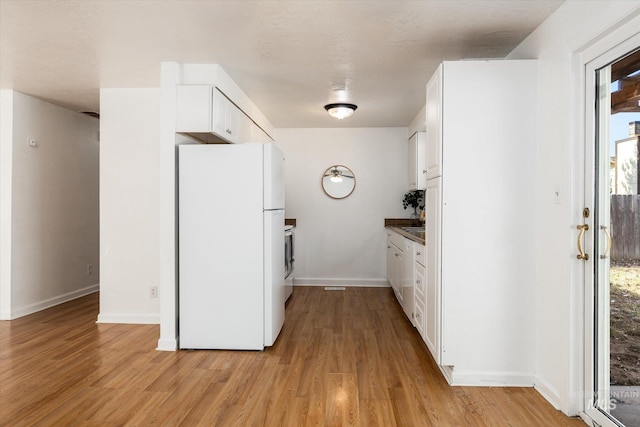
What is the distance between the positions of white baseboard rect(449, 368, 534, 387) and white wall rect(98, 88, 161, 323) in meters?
2.96

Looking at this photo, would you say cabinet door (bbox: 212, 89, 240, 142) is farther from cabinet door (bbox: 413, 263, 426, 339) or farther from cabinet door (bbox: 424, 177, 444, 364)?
cabinet door (bbox: 413, 263, 426, 339)

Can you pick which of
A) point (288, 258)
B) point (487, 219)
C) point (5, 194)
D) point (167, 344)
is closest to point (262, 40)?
point (487, 219)

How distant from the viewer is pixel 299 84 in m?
4.05

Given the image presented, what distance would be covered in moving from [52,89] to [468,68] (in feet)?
13.5

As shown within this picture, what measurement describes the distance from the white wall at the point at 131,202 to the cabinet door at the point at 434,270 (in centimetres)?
270

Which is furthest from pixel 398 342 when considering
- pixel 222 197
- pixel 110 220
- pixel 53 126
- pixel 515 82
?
pixel 53 126

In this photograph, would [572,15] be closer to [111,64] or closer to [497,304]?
[497,304]

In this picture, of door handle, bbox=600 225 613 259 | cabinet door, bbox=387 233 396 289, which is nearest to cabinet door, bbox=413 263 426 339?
door handle, bbox=600 225 613 259

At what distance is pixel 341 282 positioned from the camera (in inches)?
243

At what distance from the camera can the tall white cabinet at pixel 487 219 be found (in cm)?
266

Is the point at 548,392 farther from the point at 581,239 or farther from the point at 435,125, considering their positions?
the point at 435,125

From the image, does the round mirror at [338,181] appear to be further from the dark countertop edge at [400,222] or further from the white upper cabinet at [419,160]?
the white upper cabinet at [419,160]

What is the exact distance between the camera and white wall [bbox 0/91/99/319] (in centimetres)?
432

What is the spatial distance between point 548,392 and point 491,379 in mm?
332
